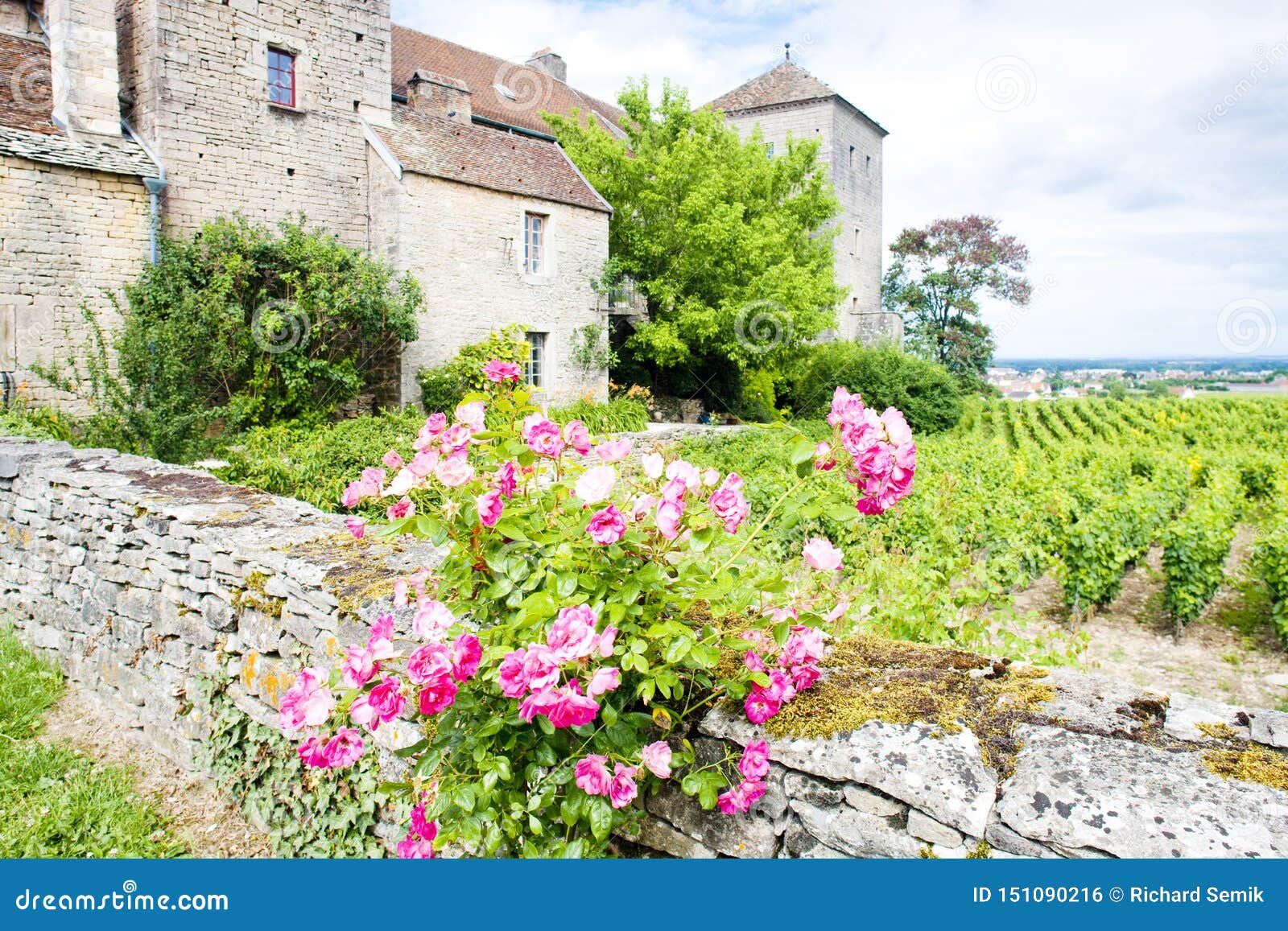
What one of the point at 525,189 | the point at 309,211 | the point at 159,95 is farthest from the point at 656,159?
the point at 159,95

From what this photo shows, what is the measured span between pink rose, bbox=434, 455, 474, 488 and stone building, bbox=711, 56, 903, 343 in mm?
33238

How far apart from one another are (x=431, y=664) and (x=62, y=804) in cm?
331

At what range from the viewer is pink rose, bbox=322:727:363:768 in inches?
77.4

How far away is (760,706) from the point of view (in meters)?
2.07

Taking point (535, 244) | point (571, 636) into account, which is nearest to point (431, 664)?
point (571, 636)

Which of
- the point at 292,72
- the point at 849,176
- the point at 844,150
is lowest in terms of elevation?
the point at 292,72

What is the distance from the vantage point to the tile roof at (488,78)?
22016mm

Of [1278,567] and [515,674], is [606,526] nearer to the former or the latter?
[515,674]

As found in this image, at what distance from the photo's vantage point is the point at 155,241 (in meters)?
13.3

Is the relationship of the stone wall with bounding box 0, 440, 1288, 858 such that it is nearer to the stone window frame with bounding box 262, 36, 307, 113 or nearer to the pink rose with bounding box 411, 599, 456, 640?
the pink rose with bounding box 411, 599, 456, 640

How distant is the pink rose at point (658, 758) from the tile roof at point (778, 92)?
35.5 m

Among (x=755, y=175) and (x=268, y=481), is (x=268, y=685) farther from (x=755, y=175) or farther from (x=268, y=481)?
(x=755, y=175)

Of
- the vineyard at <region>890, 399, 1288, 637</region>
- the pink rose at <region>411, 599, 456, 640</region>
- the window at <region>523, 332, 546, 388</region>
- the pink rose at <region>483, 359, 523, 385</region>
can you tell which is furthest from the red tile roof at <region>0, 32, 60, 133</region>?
the pink rose at <region>411, 599, 456, 640</region>

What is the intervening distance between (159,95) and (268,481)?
8.54 m
